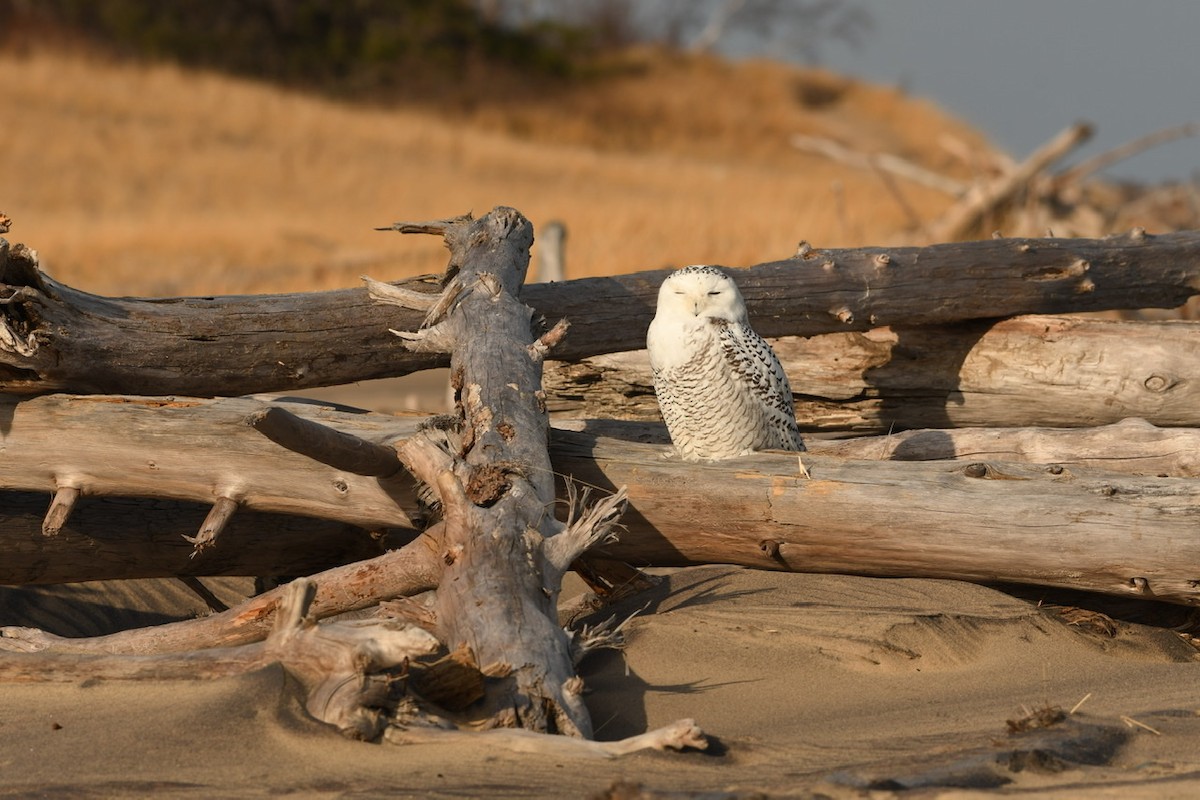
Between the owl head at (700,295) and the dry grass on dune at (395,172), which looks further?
the dry grass on dune at (395,172)

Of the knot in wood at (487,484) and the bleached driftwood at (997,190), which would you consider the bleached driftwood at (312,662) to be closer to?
the knot in wood at (487,484)

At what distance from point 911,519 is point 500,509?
1464 millimetres

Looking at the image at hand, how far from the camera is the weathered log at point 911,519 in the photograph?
4191mm

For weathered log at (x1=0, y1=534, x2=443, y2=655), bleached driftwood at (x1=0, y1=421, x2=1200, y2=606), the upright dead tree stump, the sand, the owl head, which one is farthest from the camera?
the owl head

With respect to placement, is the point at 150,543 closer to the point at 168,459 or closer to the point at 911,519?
the point at 168,459

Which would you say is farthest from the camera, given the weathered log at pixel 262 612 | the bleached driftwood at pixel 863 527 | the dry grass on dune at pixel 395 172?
the dry grass on dune at pixel 395 172

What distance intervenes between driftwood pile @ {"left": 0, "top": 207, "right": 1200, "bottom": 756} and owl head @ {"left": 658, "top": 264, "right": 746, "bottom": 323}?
545 millimetres

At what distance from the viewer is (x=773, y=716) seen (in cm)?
365

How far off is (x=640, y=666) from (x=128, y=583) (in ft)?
9.18

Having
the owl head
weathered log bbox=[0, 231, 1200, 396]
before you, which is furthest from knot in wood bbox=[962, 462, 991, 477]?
weathered log bbox=[0, 231, 1200, 396]

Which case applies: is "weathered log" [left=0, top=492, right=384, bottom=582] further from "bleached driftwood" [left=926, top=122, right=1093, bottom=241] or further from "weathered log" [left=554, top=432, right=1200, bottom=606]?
"bleached driftwood" [left=926, top=122, right=1093, bottom=241]

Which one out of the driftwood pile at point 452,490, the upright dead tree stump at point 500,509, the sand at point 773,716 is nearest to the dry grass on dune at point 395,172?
the driftwood pile at point 452,490

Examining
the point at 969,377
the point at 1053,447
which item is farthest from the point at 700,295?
the point at 969,377

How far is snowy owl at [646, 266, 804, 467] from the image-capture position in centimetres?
483
